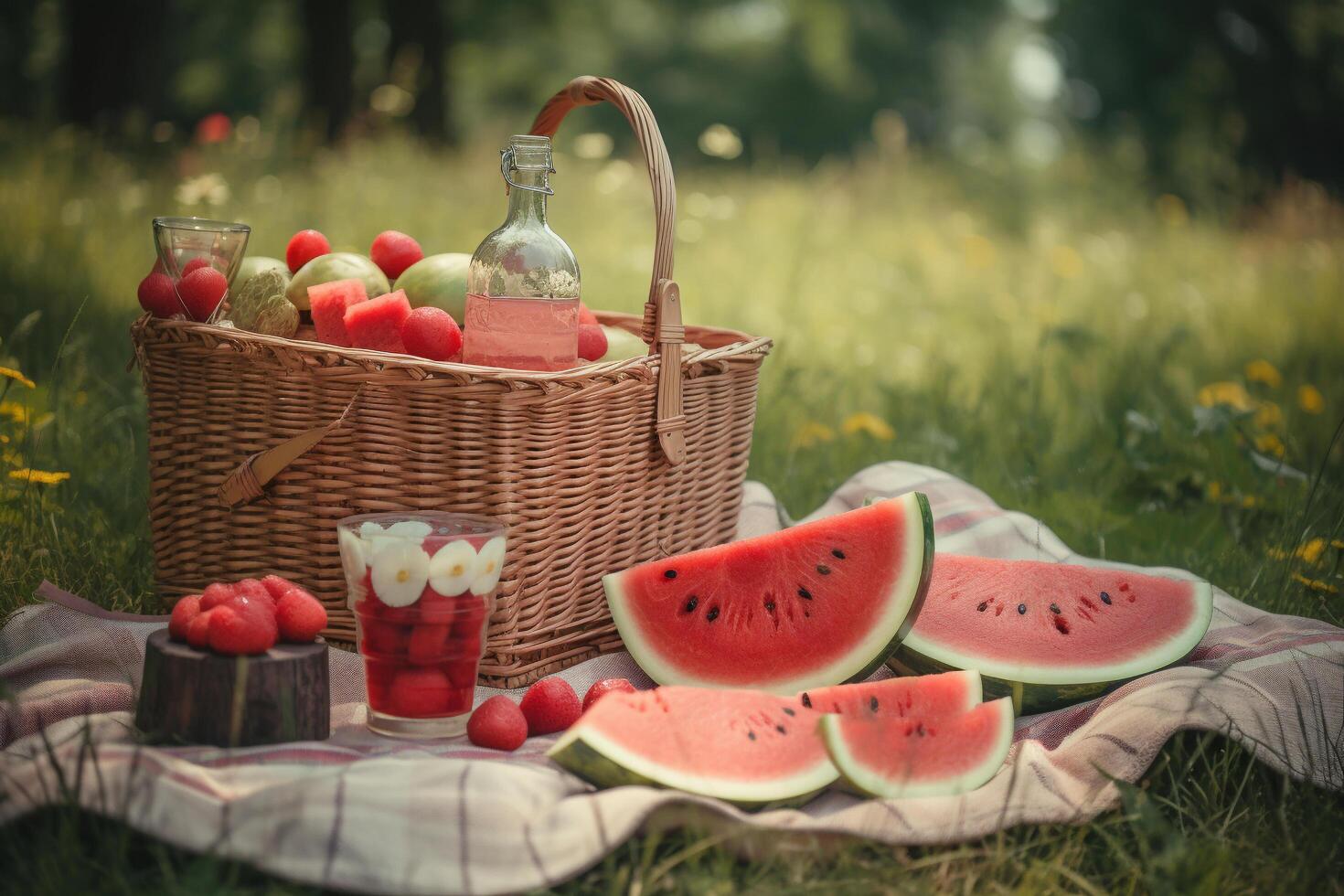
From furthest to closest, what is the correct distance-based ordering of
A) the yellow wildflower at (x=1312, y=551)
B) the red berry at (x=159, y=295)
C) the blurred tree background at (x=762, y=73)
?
the blurred tree background at (x=762, y=73) → the yellow wildflower at (x=1312, y=551) → the red berry at (x=159, y=295)

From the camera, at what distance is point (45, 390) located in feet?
10.5

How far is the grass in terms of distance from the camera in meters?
1.69

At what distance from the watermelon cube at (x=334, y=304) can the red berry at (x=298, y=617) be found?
0.70 m

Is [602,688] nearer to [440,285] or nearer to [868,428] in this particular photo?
[440,285]

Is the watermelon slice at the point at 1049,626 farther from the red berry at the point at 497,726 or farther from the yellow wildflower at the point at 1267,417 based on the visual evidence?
the yellow wildflower at the point at 1267,417

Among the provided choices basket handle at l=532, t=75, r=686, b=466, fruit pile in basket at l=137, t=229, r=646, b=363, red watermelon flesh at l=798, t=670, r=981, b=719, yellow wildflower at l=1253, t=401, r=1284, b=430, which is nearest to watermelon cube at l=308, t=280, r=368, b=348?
fruit pile in basket at l=137, t=229, r=646, b=363

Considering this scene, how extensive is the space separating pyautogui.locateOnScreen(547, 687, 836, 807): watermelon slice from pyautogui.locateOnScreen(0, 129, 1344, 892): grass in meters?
0.10

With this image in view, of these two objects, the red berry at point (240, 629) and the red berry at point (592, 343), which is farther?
the red berry at point (592, 343)

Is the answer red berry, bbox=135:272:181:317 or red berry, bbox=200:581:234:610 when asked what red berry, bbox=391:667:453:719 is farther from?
red berry, bbox=135:272:181:317

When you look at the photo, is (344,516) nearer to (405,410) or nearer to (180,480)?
(405,410)

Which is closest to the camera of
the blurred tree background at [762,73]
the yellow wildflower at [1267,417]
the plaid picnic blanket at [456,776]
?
the plaid picnic blanket at [456,776]

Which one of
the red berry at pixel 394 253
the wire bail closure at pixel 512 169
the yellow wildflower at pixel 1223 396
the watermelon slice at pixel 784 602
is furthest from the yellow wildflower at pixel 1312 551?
the red berry at pixel 394 253

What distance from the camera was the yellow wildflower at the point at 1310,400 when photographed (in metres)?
4.38

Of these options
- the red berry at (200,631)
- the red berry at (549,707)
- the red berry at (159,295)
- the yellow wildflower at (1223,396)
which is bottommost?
the red berry at (549,707)
